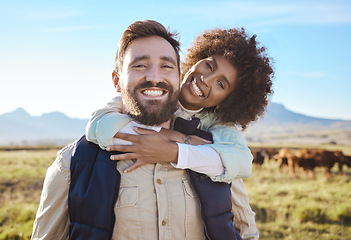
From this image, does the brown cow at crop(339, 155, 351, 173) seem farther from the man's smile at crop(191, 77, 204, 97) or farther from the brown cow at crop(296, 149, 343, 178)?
the man's smile at crop(191, 77, 204, 97)

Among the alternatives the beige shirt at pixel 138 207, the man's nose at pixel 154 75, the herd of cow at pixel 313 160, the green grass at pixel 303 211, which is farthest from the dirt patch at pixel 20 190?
the herd of cow at pixel 313 160

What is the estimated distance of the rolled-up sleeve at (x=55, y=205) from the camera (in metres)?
2.09

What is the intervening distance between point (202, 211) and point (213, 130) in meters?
0.87

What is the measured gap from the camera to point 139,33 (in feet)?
8.07

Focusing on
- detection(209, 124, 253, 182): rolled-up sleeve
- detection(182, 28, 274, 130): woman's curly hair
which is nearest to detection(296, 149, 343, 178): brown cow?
detection(182, 28, 274, 130): woman's curly hair

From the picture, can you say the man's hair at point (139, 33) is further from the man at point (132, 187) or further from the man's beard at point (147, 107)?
the man's beard at point (147, 107)

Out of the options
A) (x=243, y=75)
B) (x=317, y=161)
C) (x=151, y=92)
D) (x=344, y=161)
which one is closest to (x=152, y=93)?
(x=151, y=92)

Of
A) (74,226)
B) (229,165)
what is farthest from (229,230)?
(74,226)

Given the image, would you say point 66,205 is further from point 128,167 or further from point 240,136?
point 240,136

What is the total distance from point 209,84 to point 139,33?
3.26ft

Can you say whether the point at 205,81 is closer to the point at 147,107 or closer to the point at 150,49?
the point at 150,49

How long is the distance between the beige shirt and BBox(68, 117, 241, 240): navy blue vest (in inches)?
3.8

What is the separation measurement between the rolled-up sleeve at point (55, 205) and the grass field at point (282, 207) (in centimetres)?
428

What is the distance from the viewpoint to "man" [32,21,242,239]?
200 centimetres
